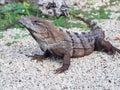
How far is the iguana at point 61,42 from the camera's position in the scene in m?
7.34

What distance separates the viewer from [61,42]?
7.55 metres

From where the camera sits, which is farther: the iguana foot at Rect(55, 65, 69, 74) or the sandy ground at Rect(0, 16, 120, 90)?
the iguana foot at Rect(55, 65, 69, 74)

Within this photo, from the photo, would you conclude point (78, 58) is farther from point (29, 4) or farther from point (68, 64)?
point (29, 4)

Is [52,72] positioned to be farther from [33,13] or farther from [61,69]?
[33,13]

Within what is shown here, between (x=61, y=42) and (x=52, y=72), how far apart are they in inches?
24.6

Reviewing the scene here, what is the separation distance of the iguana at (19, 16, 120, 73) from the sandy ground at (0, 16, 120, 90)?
0.10 metres

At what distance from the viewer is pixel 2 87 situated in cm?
671

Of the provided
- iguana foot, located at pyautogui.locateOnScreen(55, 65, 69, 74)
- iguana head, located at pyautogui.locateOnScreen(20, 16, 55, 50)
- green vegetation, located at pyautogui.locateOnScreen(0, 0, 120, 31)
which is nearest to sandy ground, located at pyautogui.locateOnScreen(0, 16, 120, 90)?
iguana foot, located at pyautogui.locateOnScreen(55, 65, 69, 74)

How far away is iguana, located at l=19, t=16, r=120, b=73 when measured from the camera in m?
7.34

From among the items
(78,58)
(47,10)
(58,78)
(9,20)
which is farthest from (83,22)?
(58,78)

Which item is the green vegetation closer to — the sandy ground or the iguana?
the sandy ground

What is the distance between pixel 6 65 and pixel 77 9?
12.7 feet

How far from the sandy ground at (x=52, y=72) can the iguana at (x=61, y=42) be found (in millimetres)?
104

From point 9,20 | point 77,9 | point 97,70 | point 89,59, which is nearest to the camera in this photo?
point 97,70
